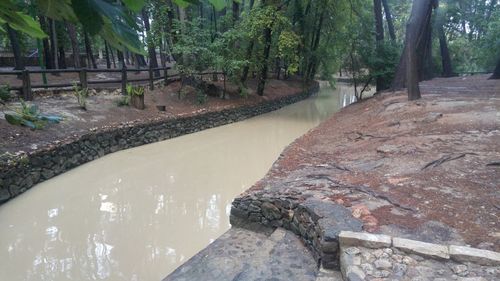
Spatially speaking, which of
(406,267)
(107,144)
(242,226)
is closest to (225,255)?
(242,226)

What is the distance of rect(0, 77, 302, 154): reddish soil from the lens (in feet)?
25.1

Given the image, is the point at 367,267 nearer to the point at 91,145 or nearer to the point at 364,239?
the point at 364,239

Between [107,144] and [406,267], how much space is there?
859 centimetres

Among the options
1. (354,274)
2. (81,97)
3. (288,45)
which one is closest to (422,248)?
(354,274)

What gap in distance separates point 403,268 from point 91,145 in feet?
26.8

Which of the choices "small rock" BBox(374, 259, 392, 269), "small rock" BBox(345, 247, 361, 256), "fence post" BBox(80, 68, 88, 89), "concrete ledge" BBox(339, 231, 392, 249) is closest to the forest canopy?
"fence post" BBox(80, 68, 88, 89)

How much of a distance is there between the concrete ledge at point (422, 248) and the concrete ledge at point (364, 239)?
7 cm

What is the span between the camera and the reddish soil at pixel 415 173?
3.61 m

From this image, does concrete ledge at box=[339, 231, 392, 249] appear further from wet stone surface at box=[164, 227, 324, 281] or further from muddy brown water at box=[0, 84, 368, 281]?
muddy brown water at box=[0, 84, 368, 281]

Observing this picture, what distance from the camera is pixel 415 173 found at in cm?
498

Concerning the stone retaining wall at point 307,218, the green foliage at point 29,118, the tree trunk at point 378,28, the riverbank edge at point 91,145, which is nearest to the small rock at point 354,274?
the stone retaining wall at point 307,218

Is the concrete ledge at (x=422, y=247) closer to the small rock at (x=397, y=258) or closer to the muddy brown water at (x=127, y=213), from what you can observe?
the small rock at (x=397, y=258)

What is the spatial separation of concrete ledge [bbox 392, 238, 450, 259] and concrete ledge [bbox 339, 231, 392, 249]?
72 mm

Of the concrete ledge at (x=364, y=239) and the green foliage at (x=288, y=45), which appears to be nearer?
the concrete ledge at (x=364, y=239)
